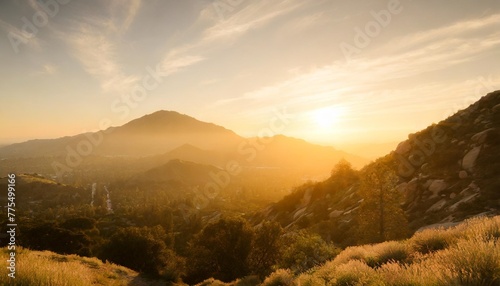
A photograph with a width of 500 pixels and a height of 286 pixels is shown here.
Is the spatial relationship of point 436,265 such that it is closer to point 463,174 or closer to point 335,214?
point 463,174

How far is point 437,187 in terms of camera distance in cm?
3684

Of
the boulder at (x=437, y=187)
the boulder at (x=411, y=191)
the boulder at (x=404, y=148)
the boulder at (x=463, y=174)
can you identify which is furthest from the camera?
the boulder at (x=404, y=148)

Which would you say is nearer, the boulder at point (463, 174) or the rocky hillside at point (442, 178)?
the rocky hillside at point (442, 178)

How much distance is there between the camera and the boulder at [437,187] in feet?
118

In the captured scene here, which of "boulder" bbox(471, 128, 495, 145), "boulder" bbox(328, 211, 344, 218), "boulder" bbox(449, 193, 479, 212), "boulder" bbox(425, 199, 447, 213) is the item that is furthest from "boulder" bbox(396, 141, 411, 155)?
"boulder" bbox(449, 193, 479, 212)

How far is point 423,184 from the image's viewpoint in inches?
1551

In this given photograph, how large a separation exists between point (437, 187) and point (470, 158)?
19.9ft

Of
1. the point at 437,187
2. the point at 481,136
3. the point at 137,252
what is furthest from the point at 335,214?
the point at 137,252

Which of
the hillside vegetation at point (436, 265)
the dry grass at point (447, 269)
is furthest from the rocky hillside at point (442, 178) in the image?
the dry grass at point (447, 269)

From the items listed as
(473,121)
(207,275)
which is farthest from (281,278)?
(473,121)

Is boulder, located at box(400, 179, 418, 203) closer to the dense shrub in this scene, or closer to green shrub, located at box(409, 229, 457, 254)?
green shrub, located at box(409, 229, 457, 254)

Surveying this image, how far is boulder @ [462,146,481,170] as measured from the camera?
1432 inches

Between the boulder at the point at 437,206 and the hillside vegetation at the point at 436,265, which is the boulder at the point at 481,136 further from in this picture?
the hillside vegetation at the point at 436,265

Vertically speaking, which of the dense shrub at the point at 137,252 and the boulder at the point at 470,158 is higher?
the boulder at the point at 470,158
